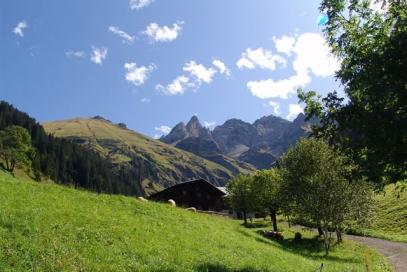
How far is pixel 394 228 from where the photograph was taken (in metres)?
85.1

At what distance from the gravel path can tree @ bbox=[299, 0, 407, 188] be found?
24.8 metres

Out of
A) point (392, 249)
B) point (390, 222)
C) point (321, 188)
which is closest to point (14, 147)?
point (390, 222)

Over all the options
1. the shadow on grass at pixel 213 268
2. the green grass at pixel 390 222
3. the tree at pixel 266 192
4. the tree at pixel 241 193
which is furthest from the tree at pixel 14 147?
the shadow on grass at pixel 213 268

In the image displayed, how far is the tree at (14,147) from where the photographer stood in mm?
153125

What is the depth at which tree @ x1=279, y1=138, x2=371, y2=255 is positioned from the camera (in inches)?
2169

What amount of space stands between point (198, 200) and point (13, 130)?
69871 mm

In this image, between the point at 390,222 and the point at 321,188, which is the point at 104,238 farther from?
the point at 390,222

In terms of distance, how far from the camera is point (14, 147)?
155750 mm

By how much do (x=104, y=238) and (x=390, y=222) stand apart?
77520 mm

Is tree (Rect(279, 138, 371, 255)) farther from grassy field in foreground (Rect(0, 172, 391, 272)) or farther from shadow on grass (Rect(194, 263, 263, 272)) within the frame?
shadow on grass (Rect(194, 263, 263, 272))

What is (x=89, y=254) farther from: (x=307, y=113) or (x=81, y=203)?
(x=307, y=113)

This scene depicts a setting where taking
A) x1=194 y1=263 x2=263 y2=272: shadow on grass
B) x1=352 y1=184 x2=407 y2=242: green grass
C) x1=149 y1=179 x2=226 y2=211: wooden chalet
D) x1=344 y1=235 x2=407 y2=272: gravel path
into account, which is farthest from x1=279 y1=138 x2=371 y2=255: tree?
x1=149 y1=179 x2=226 y2=211: wooden chalet

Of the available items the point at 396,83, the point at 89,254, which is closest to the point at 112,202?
the point at 89,254

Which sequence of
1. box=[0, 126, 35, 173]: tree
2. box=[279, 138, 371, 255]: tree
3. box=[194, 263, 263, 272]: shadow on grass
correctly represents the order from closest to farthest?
1. box=[194, 263, 263, 272]: shadow on grass
2. box=[279, 138, 371, 255]: tree
3. box=[0, 126, 35, 173]: tree
